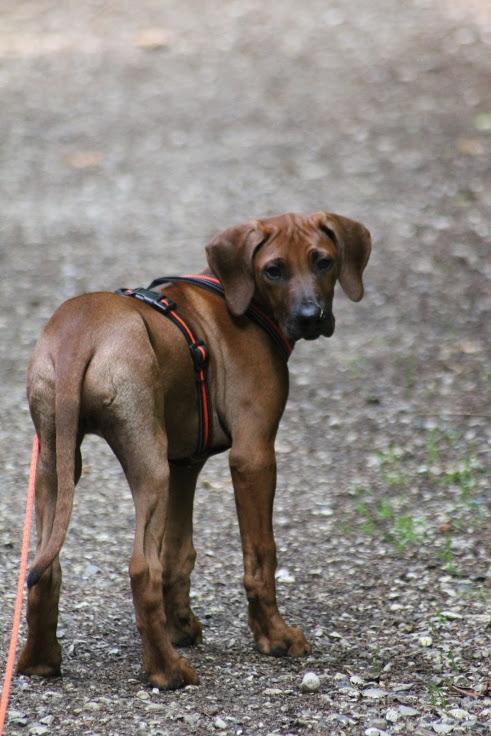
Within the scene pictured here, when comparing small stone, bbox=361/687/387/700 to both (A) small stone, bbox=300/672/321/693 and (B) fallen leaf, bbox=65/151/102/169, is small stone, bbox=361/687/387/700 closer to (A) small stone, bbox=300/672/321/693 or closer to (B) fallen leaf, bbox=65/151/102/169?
(A) small stone, bbox=300/672/321/693

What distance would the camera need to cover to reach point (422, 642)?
4.80m

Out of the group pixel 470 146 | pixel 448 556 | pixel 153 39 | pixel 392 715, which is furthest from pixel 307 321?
pixel 153 39

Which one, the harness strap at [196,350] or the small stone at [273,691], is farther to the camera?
the harness strap at [196,350]

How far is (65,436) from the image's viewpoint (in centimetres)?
392

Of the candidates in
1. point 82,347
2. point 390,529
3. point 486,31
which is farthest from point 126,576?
point 486,31

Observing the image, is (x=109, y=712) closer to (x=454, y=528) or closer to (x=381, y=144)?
(x=454, y=528)

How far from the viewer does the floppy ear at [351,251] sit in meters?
4.71

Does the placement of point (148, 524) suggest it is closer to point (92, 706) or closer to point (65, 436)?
point (65, 436)

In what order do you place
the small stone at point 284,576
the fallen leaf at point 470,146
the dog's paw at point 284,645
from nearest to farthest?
the dog's paw at point 284,645, the small stone at point 284,576, the fallen leaf at point 470,146

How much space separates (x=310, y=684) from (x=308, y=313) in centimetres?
132

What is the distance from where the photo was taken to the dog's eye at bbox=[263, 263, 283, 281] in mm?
4484

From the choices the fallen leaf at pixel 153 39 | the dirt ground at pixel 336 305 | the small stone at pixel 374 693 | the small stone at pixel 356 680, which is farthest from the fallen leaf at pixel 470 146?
the small stone at pixel 374 693

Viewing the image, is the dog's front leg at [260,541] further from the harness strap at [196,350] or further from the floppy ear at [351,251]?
the floppy ear at [351,251]

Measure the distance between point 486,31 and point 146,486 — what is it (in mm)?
11322
